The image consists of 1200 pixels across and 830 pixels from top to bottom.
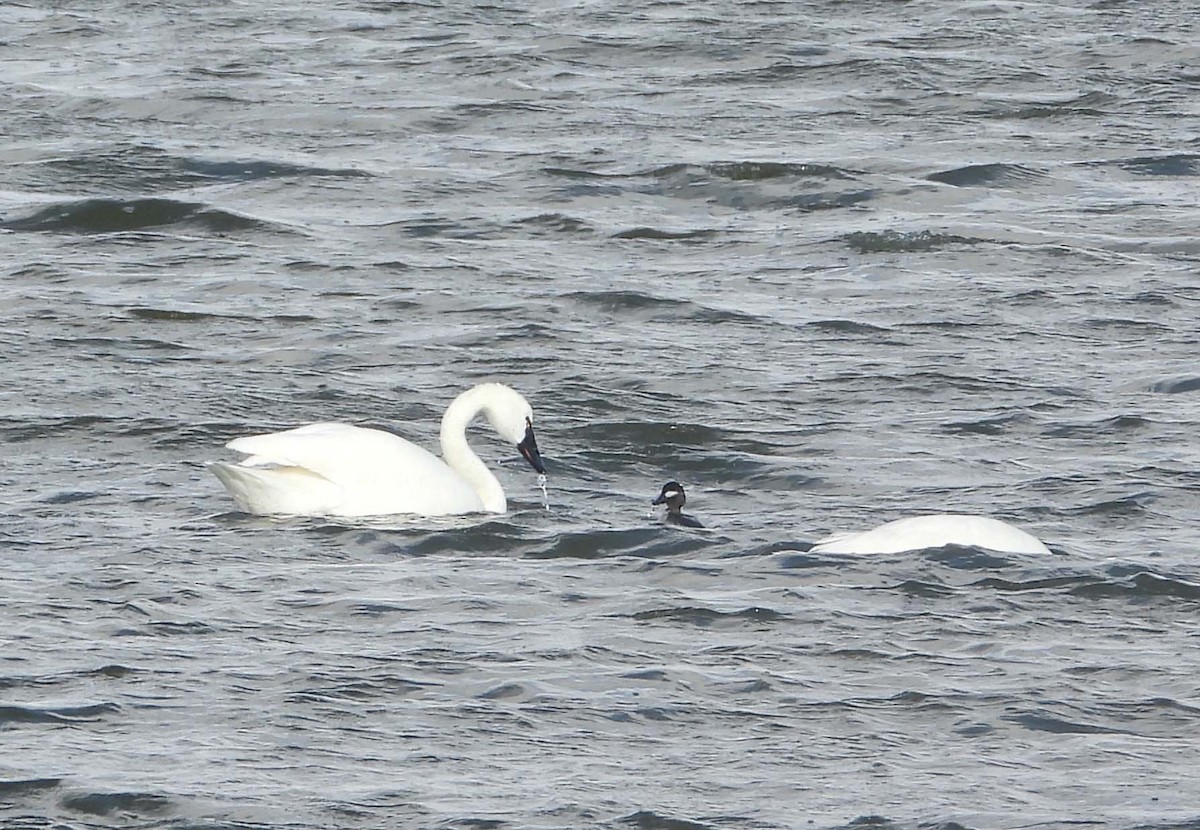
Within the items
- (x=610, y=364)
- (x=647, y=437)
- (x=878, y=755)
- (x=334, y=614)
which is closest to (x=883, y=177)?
(x=610, y=364)

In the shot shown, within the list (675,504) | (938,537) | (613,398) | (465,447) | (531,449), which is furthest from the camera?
(613,398)

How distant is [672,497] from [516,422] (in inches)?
44.8

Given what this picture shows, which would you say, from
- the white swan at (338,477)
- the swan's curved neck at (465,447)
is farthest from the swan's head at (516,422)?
the white swan at (338,477)

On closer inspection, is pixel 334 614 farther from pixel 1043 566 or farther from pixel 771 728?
pixel 1043 566

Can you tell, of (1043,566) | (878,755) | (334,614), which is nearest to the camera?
(878,755)

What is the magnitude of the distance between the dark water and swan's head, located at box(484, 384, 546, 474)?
0.18m

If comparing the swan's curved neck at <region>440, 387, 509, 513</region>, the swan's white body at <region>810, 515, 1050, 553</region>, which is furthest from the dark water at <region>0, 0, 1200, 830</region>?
the swan's curved neck at <region>440, 387, 509, 513</region>

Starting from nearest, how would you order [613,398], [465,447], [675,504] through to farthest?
1. [675,504]
2. [465,447]
3. [613,398]

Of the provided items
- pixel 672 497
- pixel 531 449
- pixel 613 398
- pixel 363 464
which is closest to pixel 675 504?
pixel 672 497

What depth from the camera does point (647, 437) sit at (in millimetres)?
11773

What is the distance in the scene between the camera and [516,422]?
1107 centimetres

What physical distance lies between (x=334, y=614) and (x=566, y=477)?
2.94m

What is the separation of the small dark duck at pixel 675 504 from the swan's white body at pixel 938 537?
70cm

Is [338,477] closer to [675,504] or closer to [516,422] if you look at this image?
[516,422]
